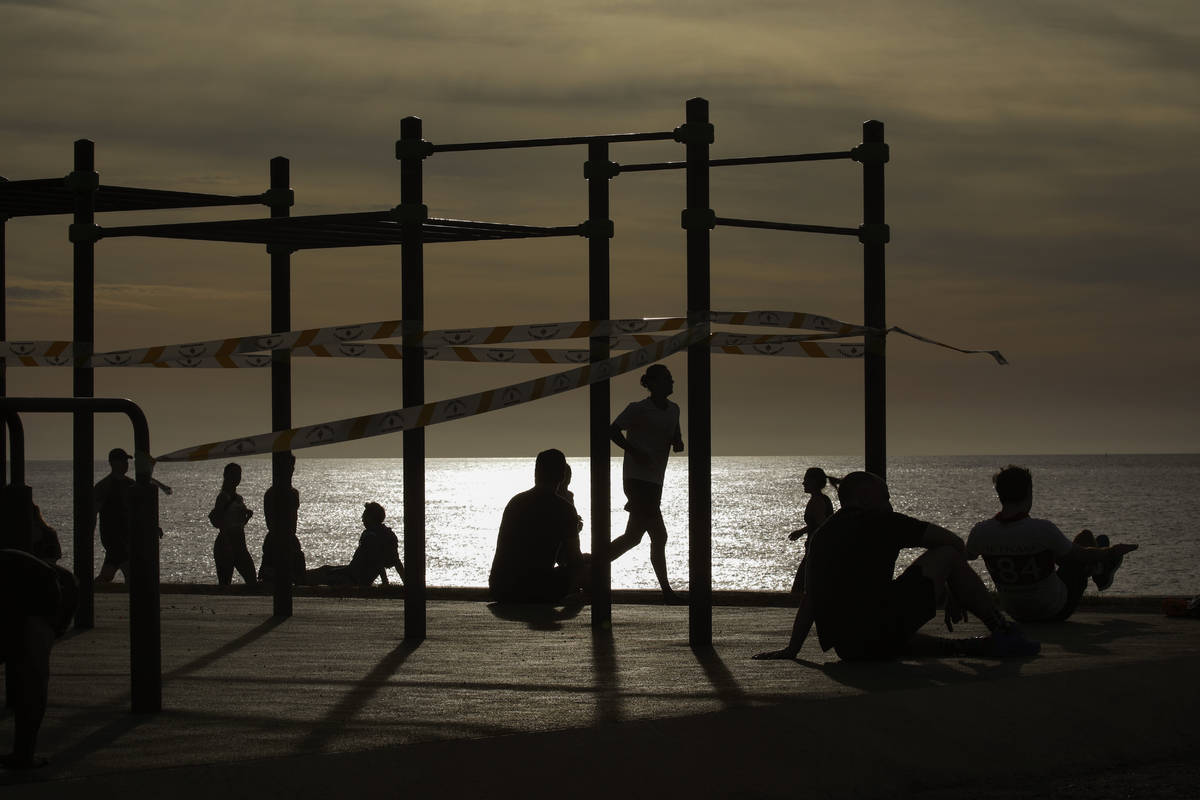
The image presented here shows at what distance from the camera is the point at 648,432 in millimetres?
11695

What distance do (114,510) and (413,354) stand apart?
7.50m

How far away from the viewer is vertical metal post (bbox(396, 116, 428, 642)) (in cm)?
940

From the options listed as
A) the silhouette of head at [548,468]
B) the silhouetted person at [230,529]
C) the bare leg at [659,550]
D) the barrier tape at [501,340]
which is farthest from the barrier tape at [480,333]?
the silhouetted person at [230,529]

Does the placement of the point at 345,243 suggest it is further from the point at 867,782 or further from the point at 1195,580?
the point at 1195,580

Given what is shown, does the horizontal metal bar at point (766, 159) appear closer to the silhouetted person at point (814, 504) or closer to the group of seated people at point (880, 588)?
the group of seated people at point (880, 588)

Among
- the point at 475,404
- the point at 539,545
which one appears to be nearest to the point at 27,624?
the point at 475,404

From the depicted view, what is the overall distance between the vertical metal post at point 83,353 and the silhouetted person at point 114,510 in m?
3.47

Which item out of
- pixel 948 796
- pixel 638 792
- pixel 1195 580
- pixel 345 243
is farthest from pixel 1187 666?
pixel 1195 580

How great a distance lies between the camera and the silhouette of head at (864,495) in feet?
26.8

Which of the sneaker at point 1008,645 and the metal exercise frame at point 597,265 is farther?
the metal exercise frame at point 597,265

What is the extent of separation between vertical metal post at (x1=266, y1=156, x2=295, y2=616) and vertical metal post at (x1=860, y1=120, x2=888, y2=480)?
13.3 ft

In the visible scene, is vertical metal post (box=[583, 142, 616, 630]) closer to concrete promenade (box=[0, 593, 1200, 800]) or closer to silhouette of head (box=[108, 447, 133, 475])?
concrete promenade (box=[0, 593, 1200, 800])

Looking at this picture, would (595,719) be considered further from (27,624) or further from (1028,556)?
(1028,556)

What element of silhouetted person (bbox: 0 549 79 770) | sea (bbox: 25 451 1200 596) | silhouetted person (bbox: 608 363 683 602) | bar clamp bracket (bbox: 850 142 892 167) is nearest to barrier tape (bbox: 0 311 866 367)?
bar clamp bracket (bbox: 850 142 892 167)
